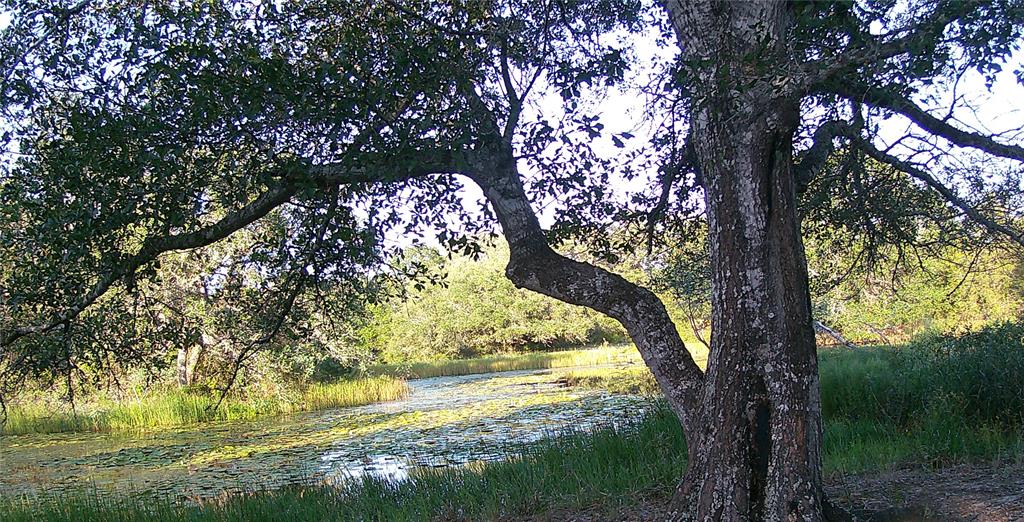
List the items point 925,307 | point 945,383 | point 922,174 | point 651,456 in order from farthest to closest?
point 925,307 < point 945,383 < point 651,456 < point 922,174

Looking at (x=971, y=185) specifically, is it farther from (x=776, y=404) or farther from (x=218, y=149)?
(x=218, y=149)

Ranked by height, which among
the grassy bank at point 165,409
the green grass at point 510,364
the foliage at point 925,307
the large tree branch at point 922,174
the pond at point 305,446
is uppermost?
the large tree branch at point 922,174

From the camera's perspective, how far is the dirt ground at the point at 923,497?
4.14 metres

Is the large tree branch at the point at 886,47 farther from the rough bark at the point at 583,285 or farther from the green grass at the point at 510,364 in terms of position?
the green grass at the point at 510,364

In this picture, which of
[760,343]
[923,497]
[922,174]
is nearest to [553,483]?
[923,497]

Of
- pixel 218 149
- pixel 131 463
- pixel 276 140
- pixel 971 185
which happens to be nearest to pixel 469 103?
pixel 276 140

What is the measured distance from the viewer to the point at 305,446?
39.3ft

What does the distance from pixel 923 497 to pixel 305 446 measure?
9.71 m

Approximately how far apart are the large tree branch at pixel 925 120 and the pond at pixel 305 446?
522cm

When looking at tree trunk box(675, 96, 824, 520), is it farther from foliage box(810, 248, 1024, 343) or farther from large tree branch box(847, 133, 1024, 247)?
foliage box(810, 248, 1024, 343)

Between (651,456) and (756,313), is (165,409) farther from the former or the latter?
(756,313)

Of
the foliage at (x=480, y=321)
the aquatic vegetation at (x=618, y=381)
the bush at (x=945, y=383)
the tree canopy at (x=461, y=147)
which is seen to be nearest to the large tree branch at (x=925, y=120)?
the tree canopy at (x=461, y=147)

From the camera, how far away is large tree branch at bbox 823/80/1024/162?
13.6 ft

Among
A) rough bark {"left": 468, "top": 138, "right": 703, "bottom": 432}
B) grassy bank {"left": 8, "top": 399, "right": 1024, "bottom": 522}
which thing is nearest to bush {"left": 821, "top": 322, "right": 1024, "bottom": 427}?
grassy bank {"left": 8, "top": 399, "right": 1024, "bottom": 522}
